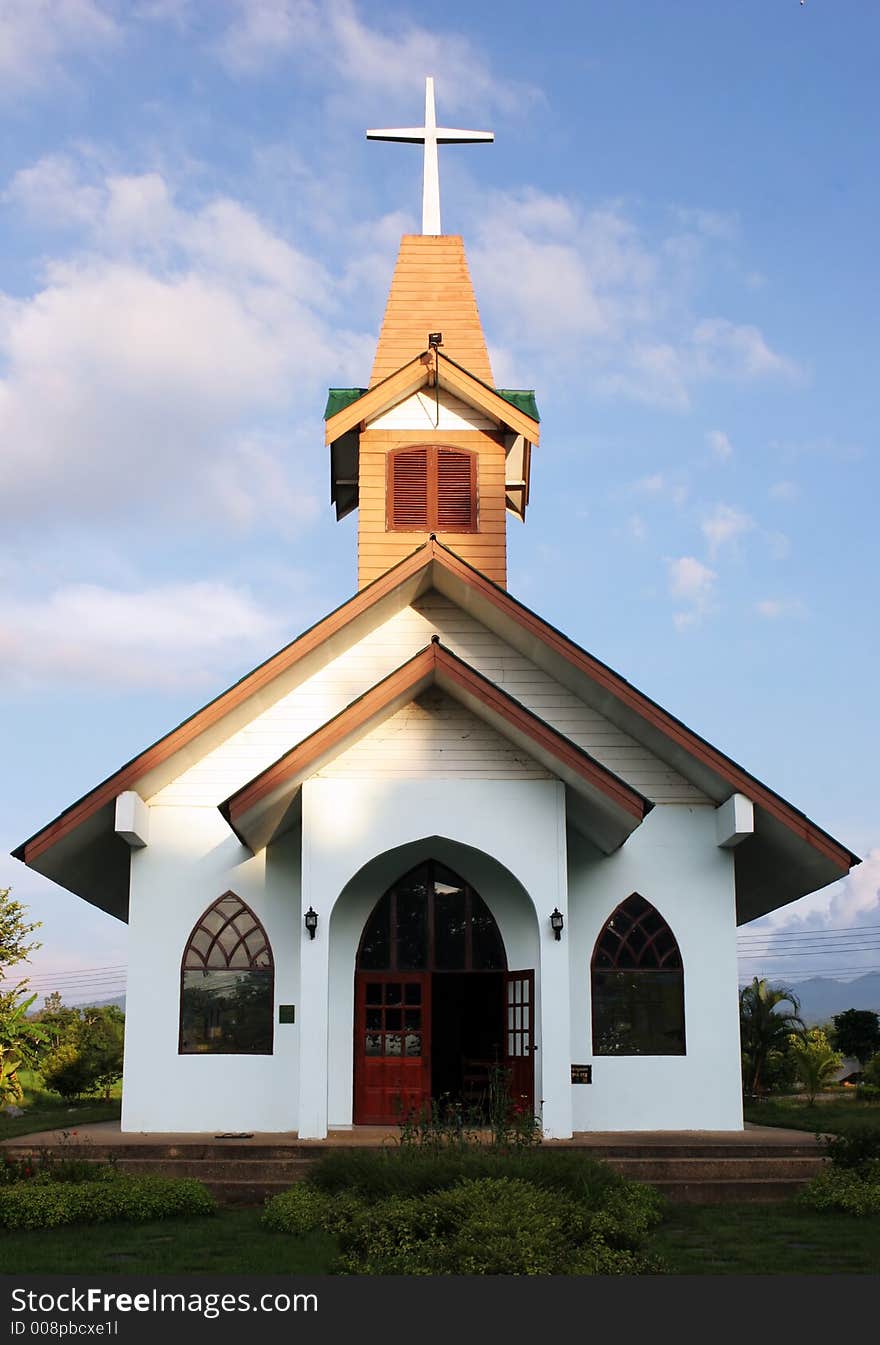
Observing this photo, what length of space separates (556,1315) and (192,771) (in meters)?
11.3

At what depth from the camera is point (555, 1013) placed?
15570mm

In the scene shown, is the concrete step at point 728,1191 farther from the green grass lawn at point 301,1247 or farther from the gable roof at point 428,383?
the gable roof at point 428,383

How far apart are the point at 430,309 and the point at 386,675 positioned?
7.96m

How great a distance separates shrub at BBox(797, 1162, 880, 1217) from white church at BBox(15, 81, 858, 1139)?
11.0 ft

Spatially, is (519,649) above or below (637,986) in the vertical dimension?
above

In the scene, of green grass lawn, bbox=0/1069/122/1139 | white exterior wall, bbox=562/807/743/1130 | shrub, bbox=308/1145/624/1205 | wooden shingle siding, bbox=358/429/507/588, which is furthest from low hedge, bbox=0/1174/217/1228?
wooden shingle siding, bbox=358/429/507/588

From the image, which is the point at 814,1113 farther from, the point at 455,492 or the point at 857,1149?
the point at 455,492

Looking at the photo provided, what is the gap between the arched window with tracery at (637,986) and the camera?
17359 millimetres

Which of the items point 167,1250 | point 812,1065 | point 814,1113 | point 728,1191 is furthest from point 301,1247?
point 812,1065

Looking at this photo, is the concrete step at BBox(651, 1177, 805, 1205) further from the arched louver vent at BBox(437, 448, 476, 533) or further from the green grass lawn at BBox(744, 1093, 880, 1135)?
the arched louver vent at BBox(437, 448, 476, 533)

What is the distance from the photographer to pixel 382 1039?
17.3 metres

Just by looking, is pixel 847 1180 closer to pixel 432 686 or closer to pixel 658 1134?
pixel 658 1134

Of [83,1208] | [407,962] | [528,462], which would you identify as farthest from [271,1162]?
[528,462]

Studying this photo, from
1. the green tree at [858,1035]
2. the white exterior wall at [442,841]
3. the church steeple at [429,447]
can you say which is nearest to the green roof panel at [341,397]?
the church steeple at [429,447]
